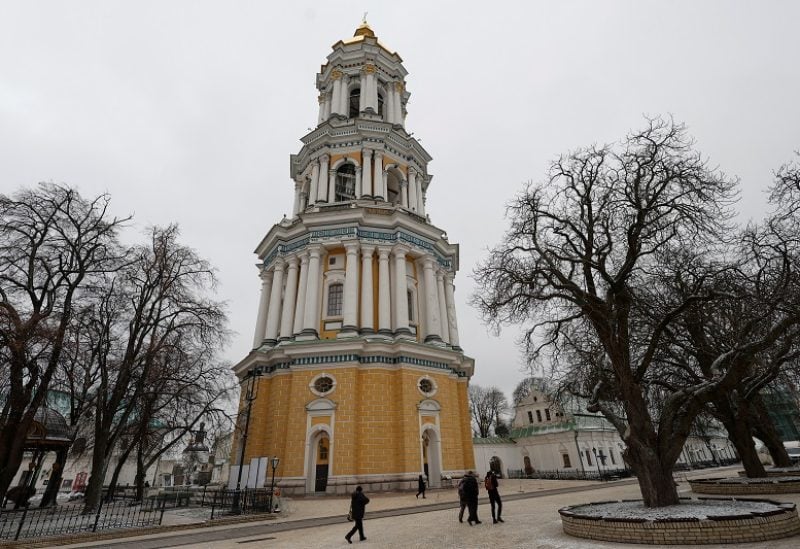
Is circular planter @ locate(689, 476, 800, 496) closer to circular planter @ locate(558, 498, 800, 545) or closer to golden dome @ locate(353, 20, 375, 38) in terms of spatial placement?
circular planter @ locate(558, 498, 800, 545)

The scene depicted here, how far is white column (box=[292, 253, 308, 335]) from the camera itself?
81.8 feet

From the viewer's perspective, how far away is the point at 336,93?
33.8m

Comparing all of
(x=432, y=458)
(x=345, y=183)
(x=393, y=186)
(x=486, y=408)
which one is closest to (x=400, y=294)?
(x=432, y=458)

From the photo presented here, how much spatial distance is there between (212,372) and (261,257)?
38.3 ft

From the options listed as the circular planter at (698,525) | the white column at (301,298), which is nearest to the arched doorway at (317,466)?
the white column at (301,298)

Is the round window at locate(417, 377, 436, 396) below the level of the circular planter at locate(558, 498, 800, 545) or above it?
above

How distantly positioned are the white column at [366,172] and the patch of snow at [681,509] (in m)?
23.0

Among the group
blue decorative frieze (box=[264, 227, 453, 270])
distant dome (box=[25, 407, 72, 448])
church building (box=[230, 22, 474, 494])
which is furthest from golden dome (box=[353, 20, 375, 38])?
distant dome (box=[25, 407, 72, 448])

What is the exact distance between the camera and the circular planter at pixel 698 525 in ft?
24.6

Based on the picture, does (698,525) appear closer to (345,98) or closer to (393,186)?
(393,186)

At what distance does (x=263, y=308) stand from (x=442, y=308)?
11690mm

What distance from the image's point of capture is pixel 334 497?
762 inches

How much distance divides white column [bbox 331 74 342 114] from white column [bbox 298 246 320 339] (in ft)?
42.2

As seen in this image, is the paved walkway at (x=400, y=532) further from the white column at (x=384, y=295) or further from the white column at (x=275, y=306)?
the white column at (x=275, y=306)
